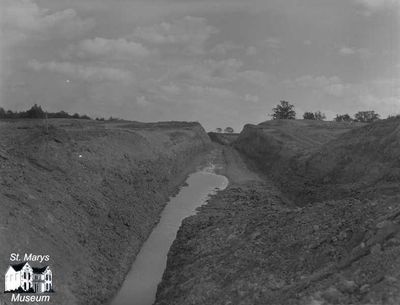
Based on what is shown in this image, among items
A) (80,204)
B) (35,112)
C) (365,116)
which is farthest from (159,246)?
(365,116)

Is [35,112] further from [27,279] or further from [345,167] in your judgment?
[27,279]

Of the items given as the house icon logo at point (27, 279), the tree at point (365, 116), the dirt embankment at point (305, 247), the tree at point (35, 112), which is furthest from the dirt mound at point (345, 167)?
the tree at point (365, 116)

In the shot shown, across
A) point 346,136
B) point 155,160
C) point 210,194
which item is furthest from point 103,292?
point 346,136

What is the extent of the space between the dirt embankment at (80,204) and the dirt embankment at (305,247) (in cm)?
238

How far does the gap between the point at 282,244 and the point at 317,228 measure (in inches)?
48.2

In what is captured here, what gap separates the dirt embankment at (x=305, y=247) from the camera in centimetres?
1013

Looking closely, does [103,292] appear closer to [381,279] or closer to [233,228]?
[233,228]

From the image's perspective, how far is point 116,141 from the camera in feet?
102

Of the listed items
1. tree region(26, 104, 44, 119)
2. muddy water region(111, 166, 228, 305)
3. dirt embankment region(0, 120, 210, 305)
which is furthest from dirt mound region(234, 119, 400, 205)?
tree region(26, 104, 44, 119)

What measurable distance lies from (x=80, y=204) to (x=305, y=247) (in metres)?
10.6

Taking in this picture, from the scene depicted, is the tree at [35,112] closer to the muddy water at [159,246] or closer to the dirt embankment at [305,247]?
the muddy water at [159,246]

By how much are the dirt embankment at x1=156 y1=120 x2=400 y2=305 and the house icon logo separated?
12.0 feet

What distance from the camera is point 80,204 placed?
765 inches

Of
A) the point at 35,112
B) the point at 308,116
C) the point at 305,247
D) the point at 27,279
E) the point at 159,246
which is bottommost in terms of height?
the point at 27,279
